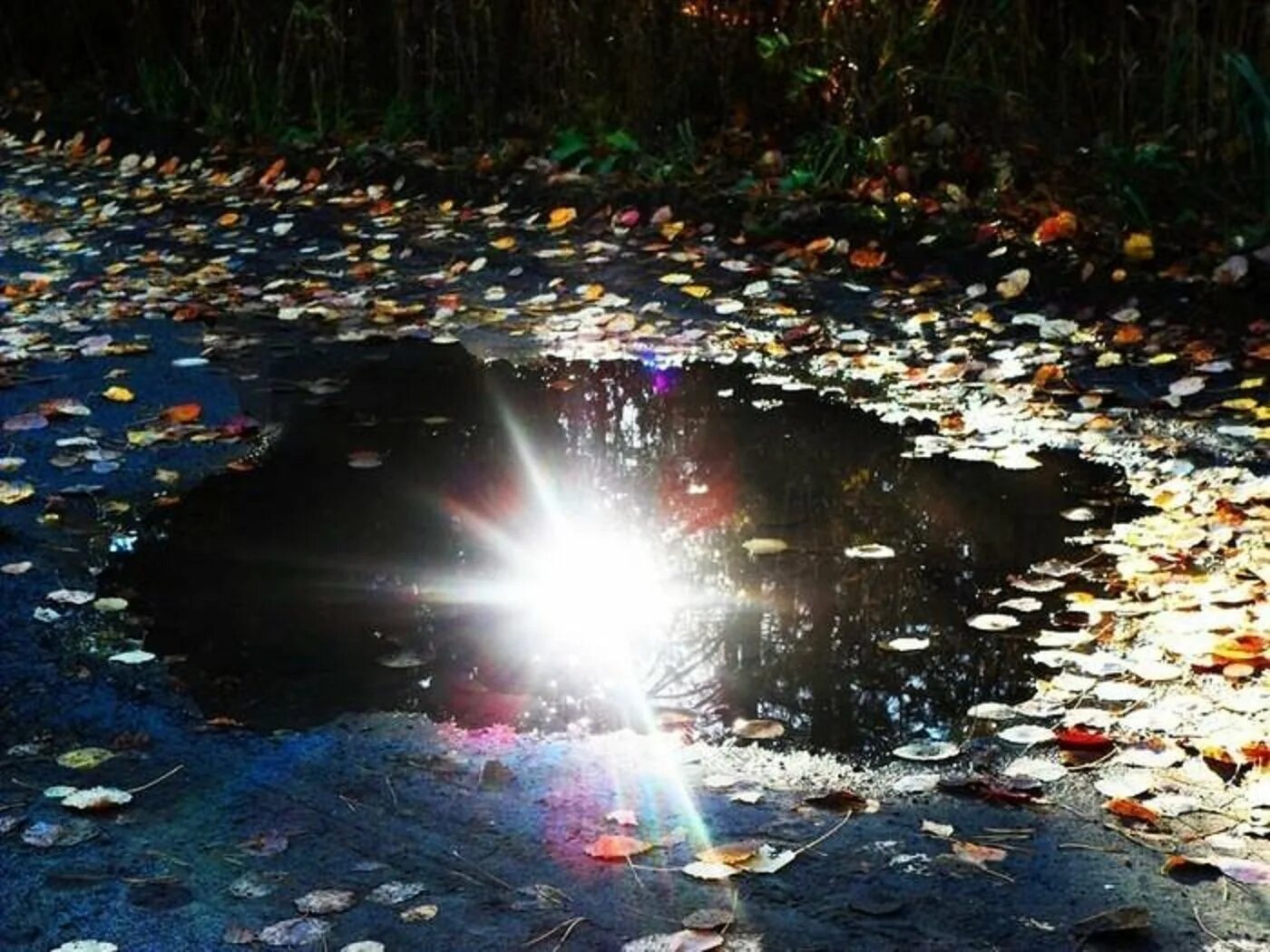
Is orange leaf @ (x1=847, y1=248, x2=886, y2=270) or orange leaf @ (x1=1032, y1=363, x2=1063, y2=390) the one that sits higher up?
orange leaf @ (x1=847, y1=248, x2=886, y2=270)

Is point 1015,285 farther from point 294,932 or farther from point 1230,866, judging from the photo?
point 294,932

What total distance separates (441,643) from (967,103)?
4.49 meters

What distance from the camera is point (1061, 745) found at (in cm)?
294

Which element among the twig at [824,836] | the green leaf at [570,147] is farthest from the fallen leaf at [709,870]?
the green leaf at [570,147]

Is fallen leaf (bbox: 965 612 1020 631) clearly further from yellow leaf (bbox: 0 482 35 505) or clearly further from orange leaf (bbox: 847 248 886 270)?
orange leaf (bbox: 847 248 886 270)

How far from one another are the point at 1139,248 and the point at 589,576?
124 inches

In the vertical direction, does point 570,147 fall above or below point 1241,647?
above

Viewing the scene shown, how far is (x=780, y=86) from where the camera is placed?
26.0 ft

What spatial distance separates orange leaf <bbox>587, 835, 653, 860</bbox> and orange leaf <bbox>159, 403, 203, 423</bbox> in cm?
286

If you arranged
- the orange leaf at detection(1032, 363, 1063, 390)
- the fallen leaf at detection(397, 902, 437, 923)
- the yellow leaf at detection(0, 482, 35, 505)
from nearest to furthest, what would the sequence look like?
the fallen leaf at detection(397, 902, 437, 923), the yellow leaf at detection(0, 482, 35, 505), the orange leaf at detection(1032, 363, 1063, 390)

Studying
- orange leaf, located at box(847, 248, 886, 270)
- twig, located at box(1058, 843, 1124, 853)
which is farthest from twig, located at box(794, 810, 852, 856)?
orange leaf, located at box(847, 248, 886, 270)

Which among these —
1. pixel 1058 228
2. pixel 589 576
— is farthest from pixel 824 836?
pixel 1058 228

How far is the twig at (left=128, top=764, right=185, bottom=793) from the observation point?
9.36 ft

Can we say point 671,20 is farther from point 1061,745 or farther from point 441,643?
point 1061,745
